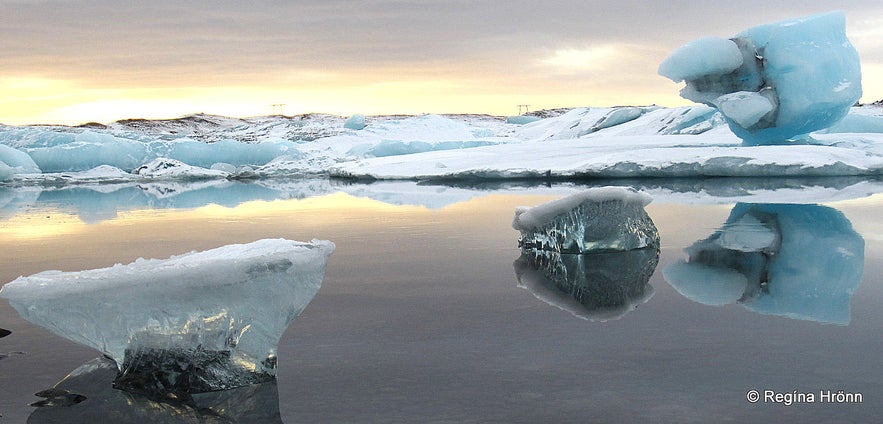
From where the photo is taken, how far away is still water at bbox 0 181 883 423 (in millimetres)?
2443

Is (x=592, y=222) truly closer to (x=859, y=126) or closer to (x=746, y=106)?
(x=746, y=106)

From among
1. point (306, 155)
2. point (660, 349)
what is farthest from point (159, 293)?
point (306, 155)

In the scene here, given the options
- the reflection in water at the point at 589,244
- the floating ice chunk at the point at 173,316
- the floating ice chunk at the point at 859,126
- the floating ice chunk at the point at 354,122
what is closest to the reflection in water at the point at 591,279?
the reflection in water at the point at 589,244

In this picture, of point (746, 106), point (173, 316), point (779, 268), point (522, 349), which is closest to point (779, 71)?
point (746, 106)

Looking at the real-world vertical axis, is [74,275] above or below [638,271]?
above

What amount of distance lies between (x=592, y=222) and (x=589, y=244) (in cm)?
15

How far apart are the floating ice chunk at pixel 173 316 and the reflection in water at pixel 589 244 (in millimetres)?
1884

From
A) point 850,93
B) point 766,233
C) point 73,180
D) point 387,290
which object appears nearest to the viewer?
point 387,290

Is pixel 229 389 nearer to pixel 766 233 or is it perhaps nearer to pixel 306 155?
pixel 766 233

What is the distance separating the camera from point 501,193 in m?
13.2

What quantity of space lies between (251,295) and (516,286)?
1959 mm

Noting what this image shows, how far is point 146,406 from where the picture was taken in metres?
2.54

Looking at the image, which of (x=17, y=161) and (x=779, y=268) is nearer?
(x=779, y=268)

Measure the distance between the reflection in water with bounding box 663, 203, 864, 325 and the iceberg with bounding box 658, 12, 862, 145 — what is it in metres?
8.17
